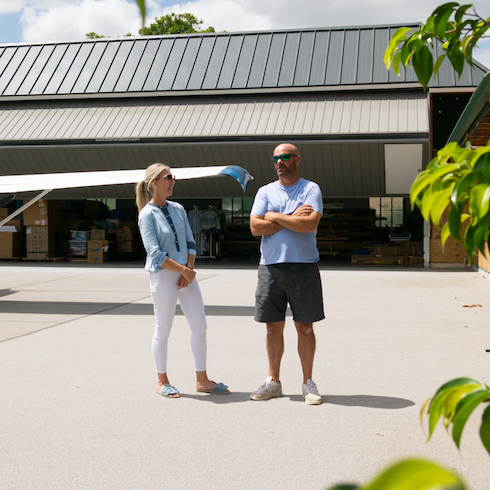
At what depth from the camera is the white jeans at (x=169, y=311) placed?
5.29 meters

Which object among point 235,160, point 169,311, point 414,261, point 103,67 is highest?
point 103,67

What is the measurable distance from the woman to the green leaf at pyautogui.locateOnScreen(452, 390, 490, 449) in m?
4.19

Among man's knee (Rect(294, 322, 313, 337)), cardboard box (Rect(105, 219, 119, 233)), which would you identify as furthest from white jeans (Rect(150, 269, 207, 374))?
cardboard box (Rect(105, 219, 119, 233))

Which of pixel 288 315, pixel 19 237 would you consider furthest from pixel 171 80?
pixel 288 315

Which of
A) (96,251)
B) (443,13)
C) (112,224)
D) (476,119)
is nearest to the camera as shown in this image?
(443,13)

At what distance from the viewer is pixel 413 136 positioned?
695 inches

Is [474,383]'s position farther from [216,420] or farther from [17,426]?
[17,426]

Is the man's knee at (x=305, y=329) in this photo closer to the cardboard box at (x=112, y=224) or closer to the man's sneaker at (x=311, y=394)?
the man's sneaker at (x=311, y=394)

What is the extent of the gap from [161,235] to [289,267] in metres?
1.14

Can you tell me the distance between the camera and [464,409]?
107 centimetres

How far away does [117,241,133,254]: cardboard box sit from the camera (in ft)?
76.1

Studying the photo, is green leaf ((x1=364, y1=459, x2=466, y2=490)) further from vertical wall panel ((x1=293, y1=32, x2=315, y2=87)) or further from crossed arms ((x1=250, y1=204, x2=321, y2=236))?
vertical wall panel ((x1=293, y1=32, x2=315, y2=87))

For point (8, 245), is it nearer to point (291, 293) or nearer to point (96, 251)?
point (96, 251)

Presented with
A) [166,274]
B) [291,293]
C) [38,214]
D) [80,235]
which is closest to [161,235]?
[166,274]
